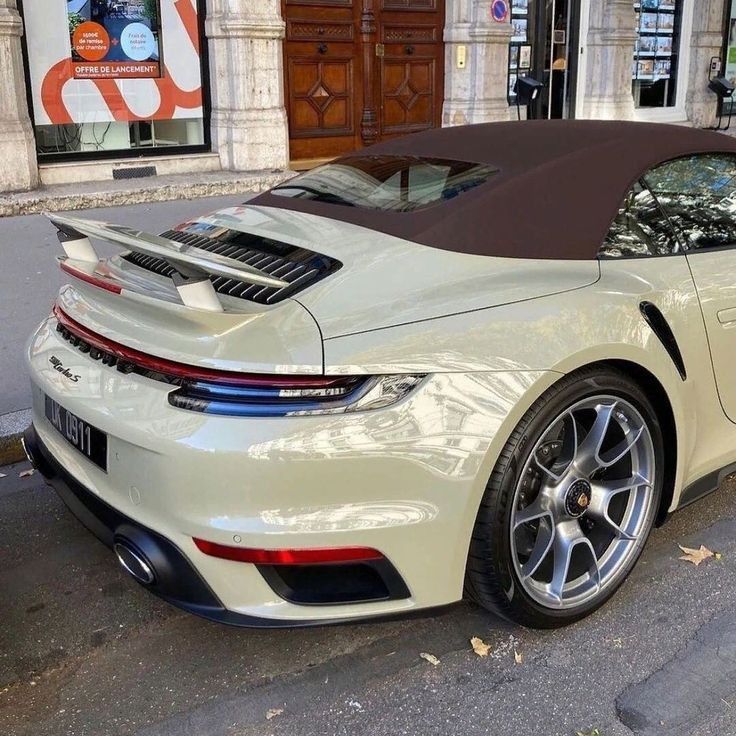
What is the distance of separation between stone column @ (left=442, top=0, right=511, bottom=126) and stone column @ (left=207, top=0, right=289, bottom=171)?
2811 millimetres

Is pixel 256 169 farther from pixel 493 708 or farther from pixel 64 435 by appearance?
pixel 493 708

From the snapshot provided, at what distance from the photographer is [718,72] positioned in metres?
15.0

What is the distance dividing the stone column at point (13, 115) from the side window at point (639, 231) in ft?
22.6

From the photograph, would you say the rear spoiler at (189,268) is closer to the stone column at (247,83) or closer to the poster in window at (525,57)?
the stone column at (247,83)

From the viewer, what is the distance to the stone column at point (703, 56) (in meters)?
14.8

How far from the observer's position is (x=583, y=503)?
2891mm

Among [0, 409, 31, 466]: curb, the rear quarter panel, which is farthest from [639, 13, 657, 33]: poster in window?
[0, 409, 31, 466]: curb

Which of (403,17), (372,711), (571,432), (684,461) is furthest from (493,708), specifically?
(403,17)

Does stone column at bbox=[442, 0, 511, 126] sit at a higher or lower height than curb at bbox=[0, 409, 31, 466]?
higher

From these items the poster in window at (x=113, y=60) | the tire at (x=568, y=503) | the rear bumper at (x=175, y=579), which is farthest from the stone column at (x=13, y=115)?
the tire at (x=568, y=503)

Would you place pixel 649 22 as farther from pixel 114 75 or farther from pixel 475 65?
pixel 114 75

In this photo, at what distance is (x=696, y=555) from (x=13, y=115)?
7.39 m

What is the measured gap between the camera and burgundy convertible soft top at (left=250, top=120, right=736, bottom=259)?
2.83m

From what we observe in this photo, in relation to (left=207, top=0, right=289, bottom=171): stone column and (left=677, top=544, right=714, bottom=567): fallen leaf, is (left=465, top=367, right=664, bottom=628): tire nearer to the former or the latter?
(left=677, top=544, right=714, bottom=567): fallen leaf
